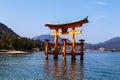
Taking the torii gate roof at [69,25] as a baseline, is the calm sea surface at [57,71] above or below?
below

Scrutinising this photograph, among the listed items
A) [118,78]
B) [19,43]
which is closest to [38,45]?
[19,43]

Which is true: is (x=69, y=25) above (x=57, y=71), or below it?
above

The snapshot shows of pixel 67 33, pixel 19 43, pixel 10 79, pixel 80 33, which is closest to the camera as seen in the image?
pixel 10 79

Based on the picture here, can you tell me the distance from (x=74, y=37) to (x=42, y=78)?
1097 inches

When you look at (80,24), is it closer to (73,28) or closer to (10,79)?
(73,28)

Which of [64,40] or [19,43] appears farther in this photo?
[19,43]

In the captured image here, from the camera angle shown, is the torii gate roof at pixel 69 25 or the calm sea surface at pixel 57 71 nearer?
the calm sea surface at pixel 57 71

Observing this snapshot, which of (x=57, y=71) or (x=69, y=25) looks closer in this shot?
(x=57, y=71)

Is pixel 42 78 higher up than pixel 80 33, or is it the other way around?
pixel 80 33

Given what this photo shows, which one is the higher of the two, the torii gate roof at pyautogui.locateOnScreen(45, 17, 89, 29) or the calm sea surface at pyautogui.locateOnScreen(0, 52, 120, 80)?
the torii gate roof at pyautogui.locateOnScreen(45, 17, 89, 29)

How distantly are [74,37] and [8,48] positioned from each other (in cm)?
8096

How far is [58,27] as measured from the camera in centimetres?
5600

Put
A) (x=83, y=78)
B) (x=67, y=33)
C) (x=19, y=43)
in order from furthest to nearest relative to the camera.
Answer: (x=19, y=43) → (x=67, y=33) → (x=83, y=78)

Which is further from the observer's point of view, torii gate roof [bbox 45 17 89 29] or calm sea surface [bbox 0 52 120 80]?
torii gate roof [bbox 45 17 89 29]
